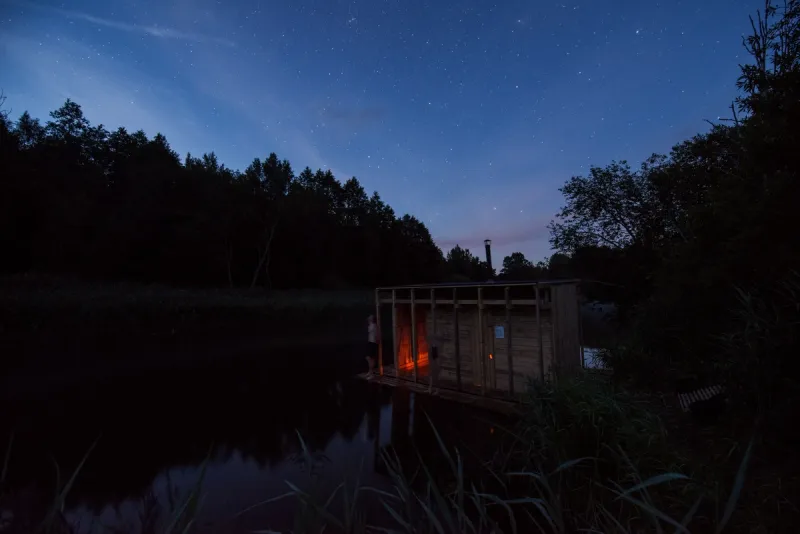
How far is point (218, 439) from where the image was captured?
7566 millimetres

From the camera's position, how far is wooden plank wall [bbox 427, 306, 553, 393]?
923cm

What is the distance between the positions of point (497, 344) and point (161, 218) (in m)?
30.4

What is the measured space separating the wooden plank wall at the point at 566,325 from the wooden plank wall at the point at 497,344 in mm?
214

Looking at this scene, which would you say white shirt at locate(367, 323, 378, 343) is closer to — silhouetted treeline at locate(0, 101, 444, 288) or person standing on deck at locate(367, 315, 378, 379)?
person standing on deck at locate(367, 315, 378, 379)

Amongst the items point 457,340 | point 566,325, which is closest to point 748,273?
point 566,325

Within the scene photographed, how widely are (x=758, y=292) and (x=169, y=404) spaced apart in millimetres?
11734

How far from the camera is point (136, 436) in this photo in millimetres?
7727

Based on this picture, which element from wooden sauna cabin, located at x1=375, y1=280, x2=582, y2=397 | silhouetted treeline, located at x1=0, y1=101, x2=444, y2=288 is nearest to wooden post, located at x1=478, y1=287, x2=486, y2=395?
wooden sauna cabin, located at x1=375, y1=280, x2=582, y2=397

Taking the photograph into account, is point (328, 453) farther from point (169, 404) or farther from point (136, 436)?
point (169, 404)

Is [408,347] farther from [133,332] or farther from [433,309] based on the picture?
[133,332]

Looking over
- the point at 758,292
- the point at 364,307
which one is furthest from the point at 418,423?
the point at 364,307

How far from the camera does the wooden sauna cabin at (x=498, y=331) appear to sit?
28.9 ft

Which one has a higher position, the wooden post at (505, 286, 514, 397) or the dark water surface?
the wooden post at (505, 286, 514, 397)

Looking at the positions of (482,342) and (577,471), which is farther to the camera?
(482,342)
